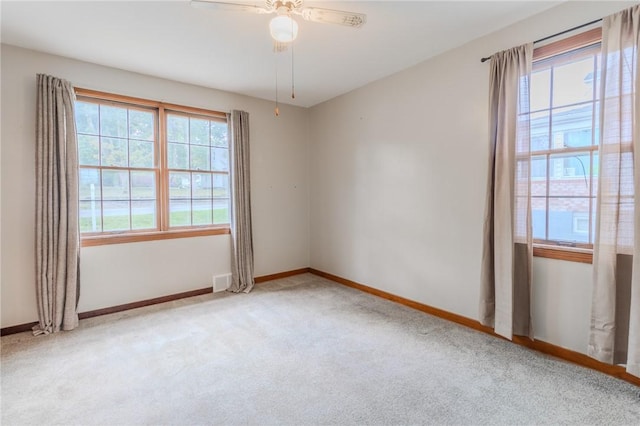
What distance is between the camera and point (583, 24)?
2178 mm

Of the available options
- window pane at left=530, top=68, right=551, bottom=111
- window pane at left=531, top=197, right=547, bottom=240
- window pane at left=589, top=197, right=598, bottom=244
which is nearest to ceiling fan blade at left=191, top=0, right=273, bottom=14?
window pane at left=530, top=68, right=551, bottom=111

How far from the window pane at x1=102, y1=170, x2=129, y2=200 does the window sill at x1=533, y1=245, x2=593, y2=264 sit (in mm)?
4148

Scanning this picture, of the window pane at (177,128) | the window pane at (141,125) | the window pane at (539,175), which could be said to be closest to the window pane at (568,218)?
the window pane at (539,175)

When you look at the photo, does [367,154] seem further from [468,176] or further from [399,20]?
[399,20]

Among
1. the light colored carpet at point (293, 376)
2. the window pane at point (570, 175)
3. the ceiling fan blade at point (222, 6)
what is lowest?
the light colored carpet at point (293, 376)

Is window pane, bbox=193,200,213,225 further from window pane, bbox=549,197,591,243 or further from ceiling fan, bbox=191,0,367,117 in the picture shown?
window pane, bbox=549,197,591,243

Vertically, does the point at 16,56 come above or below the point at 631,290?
above

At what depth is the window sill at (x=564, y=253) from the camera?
2.22 m

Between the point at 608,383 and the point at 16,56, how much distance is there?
5.48 m

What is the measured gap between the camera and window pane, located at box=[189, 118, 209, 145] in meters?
3.99

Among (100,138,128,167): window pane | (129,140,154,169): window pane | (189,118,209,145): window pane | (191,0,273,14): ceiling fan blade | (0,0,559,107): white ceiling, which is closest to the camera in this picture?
(191,0,273,14): ceiling fan blade

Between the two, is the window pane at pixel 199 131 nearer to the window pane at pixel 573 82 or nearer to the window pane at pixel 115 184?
the window pane at pixel 115 184

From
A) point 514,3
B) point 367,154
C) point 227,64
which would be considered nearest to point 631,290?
point 514,3

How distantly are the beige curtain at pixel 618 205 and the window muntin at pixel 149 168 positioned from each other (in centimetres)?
388
